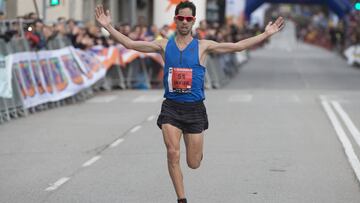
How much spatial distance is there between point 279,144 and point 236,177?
3.55 m

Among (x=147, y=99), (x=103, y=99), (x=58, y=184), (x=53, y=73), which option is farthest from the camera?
(x=147, y=99)

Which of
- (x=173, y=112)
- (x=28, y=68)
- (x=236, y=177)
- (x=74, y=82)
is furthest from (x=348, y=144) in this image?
(x=74, y=82)

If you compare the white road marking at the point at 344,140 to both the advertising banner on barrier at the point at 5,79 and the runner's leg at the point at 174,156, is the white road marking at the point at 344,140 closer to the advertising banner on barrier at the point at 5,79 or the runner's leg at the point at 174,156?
the runner's leg at the point at 174,156

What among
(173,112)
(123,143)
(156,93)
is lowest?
(156,93)

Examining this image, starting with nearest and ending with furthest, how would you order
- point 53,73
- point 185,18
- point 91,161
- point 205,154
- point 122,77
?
1. point 185,18
2. point 91,161
3. point 205,154
4. point 53,73
5. point 122,77

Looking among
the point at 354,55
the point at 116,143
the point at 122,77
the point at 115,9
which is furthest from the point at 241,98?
the point at 354,55

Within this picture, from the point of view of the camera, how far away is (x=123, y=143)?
15.1 m

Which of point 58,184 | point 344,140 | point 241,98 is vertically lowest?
point 241,98

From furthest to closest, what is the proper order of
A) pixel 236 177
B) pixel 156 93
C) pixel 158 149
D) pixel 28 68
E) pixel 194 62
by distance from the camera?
pixel 156 93 < pixel 28 68 < pixel 158 149 < pixel 236 177 < pixel 194 62

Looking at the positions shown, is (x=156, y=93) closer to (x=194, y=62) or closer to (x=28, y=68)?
(x=28, y=68)

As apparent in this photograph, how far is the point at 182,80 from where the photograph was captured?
8.66m

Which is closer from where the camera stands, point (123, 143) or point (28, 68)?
point (123, 143)

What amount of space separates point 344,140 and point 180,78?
7452 millimetres

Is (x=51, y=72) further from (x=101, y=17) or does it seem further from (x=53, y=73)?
(x=101, y=17)
